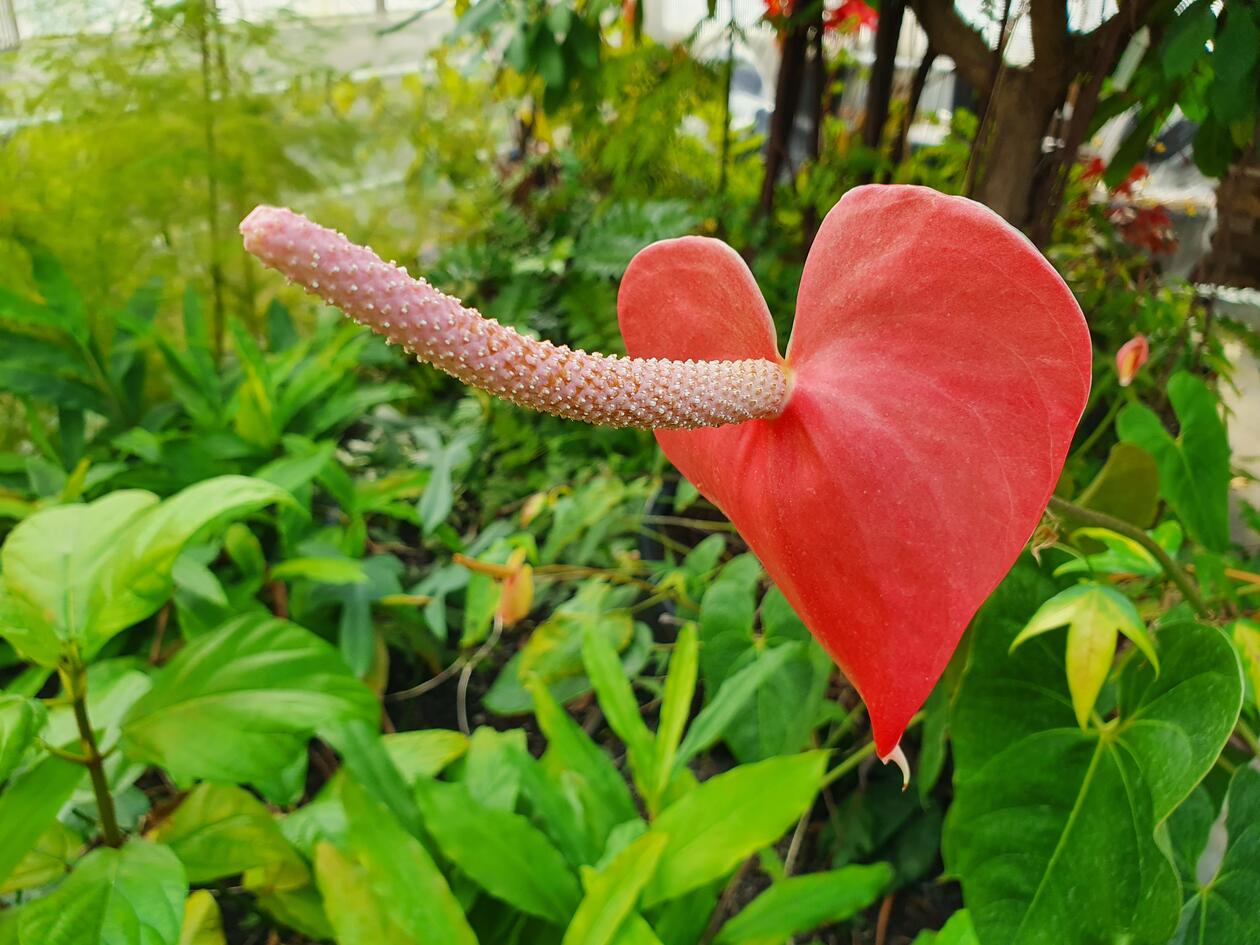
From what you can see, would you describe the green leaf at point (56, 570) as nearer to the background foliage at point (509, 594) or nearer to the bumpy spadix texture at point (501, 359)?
the background foliage at point (509, 594)

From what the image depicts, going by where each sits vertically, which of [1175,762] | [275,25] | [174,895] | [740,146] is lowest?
[174,895]

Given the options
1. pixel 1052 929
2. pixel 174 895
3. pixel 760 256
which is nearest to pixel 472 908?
pixel 174 895

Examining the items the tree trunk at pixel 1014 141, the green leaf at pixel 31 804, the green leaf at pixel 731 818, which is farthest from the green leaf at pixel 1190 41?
the green leaf at pixel 31 804

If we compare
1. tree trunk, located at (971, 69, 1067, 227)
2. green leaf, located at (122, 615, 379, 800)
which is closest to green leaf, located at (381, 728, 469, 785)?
green leaf, located at (122, 615, 379, 800)

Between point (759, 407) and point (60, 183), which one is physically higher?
point (759, 407)

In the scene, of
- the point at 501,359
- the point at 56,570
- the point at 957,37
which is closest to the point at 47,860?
the point at 56,570

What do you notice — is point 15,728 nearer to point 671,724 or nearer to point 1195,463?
point 671,724

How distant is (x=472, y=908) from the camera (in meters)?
0.61

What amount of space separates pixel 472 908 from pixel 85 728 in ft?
0.91

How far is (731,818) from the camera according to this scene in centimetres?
52

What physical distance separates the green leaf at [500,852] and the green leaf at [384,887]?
0.02m

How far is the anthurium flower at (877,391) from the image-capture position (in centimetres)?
23

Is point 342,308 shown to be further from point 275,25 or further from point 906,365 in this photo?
point 275,25

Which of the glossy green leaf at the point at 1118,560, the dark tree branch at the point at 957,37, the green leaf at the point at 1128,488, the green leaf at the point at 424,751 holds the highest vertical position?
the dark tree branch at the point at 957,37
